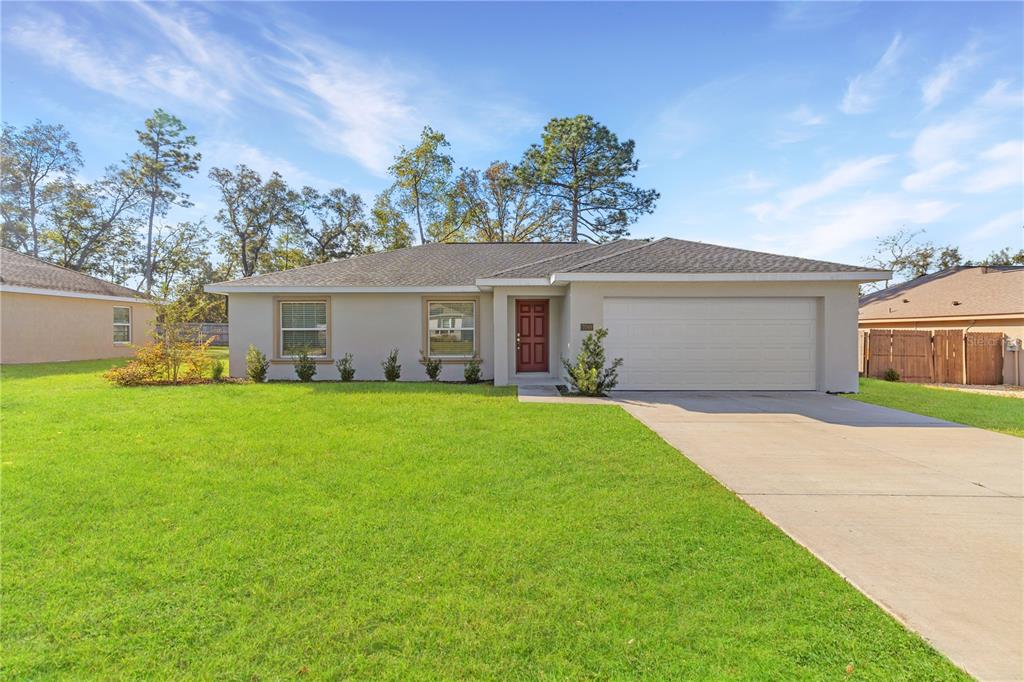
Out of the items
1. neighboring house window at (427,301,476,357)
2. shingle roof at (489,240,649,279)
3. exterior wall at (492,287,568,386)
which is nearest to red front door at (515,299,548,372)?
exterior wall at (492,287,568,386)

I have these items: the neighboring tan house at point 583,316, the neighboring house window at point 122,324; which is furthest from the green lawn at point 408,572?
the neighboring house window at point 122,324

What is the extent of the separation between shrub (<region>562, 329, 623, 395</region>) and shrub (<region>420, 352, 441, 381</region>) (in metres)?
3.96

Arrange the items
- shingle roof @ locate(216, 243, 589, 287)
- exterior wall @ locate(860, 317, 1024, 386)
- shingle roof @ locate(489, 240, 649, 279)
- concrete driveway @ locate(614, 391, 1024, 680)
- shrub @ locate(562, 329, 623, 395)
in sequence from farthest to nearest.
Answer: exterior wall @ locate(860, 317, 1024, 386), shingle roof @ locate(216, 243, 589, 287), shingle roof @ locate(489, 240, 649, 279), shrub @ locate(562, 329, 623, 395), concrete driveway @ locate(614, 391, 1024, 680)

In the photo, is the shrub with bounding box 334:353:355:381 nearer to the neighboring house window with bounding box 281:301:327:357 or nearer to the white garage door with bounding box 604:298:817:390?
the neighboring house window with bounding box 281:301:327:357

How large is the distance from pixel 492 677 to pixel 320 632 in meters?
0.93

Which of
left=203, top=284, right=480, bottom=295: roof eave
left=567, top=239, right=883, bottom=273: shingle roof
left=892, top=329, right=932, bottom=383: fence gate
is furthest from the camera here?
left=892, top=329, right=932, bottom=383: fence gate

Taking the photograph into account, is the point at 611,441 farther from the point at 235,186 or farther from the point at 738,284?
the point at 235,186

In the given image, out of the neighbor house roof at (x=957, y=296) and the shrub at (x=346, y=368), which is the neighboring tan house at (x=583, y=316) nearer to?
the shrub at (x=346, y=368)

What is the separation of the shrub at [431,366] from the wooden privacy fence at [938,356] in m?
15.0

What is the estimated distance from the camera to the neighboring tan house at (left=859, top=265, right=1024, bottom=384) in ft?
46.1

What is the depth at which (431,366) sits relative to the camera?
12086mm

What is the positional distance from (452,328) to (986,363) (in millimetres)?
17009

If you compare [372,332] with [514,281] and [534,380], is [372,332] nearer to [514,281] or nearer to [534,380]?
[514,281]

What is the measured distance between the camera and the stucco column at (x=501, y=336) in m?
11.2
